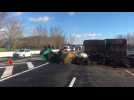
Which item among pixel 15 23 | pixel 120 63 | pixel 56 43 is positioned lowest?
pixel 120 63
